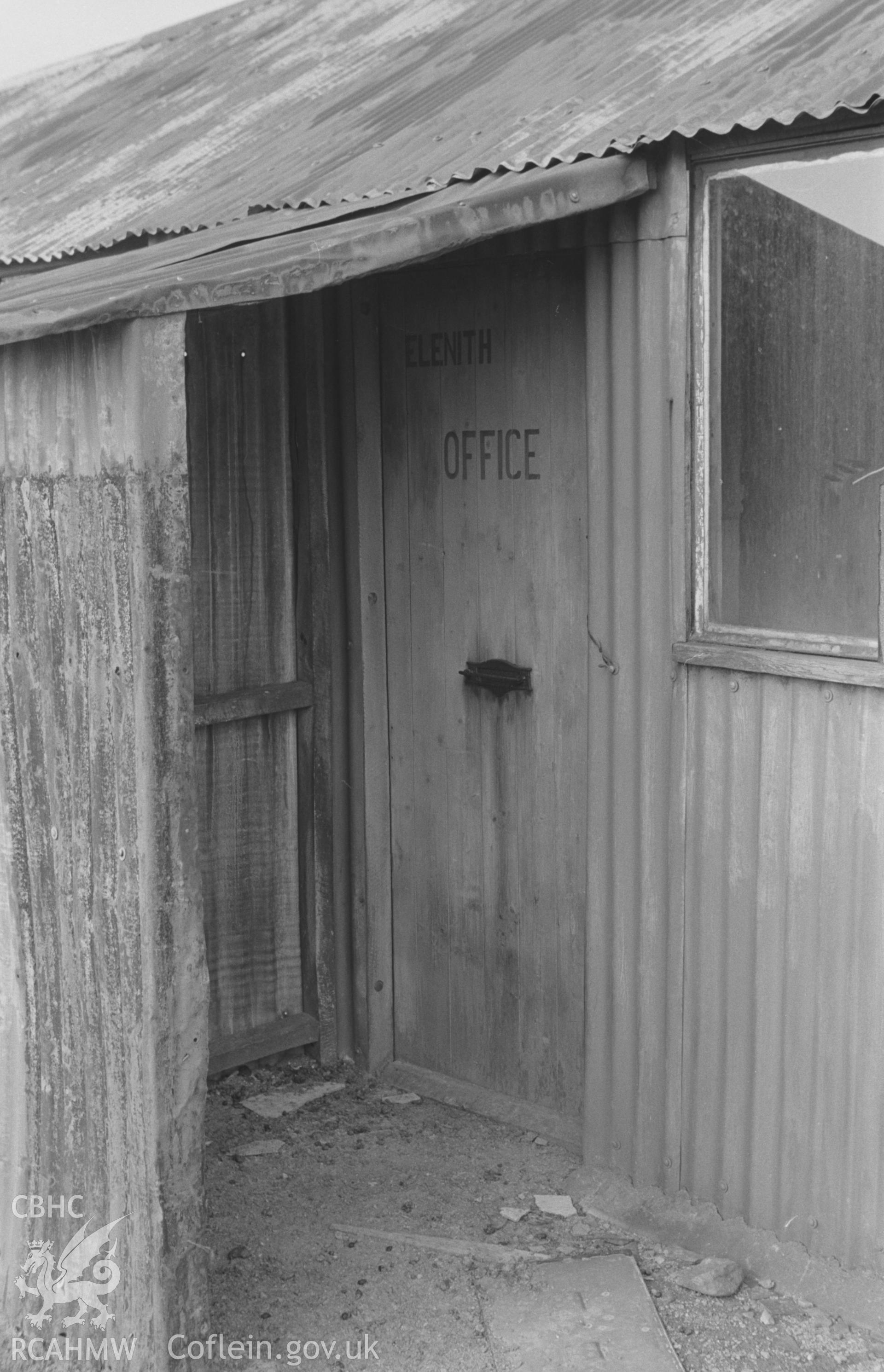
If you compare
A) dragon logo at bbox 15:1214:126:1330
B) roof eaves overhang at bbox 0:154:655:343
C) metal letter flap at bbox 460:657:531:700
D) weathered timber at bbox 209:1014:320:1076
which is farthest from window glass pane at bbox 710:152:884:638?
weathered timber at bbox 209:1014:320:1076

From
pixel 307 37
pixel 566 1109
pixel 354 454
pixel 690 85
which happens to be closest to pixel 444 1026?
pixel 566 1109

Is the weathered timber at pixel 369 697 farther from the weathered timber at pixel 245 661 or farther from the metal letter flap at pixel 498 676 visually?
the metal letter flap at pixel 498 676

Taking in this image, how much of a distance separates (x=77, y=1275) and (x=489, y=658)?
8.16 feet

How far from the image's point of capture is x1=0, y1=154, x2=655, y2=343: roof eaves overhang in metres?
3.44

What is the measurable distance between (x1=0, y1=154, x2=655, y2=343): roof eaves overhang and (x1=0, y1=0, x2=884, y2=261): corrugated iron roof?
129 millimetres

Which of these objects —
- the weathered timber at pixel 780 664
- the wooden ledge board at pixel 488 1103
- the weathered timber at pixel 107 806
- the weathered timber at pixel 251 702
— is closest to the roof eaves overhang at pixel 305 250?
the weathered timber at pixel 107 806

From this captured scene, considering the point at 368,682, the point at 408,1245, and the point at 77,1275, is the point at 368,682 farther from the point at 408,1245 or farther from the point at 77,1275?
the point at 77,1275

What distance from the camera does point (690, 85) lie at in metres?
4.34

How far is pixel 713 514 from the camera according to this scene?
4.48 metres

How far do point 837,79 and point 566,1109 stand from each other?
11.0ft

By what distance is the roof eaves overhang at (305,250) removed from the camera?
3.44m

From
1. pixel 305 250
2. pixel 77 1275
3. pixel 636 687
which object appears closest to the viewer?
pixel 305 250

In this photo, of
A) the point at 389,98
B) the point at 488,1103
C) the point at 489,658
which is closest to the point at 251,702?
the point at 489,658

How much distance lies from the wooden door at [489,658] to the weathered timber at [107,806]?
186 centimetres
